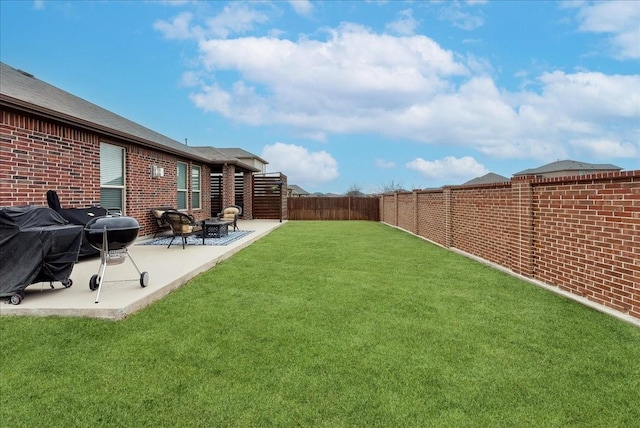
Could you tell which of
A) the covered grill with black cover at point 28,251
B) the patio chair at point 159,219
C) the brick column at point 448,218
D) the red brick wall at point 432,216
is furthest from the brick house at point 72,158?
the red brick wall at point 432,216

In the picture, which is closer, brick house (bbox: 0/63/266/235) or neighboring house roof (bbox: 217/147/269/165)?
brick house (bbox: 0/63/266/235)

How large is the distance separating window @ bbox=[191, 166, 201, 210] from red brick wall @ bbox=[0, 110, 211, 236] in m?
3.64

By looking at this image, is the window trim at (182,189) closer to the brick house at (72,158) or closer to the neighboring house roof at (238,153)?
the brick house at (72,158)

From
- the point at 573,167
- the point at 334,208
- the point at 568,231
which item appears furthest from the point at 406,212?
the point at 573,167

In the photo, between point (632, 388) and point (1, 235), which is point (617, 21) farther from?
point (1, 235)

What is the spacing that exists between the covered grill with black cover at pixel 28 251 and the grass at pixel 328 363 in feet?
2.03

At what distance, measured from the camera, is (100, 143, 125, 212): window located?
8.48 m

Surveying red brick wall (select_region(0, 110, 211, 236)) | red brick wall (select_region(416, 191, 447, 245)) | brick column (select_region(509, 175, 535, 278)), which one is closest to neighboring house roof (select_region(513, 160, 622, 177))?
red brick wall (select_region(416, 191, 447, 245))

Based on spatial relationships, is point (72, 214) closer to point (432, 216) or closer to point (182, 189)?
point (182, 189)

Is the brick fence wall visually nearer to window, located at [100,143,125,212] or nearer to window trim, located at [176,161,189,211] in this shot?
window, located at [100,143,125,212]

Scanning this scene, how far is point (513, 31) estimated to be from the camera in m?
11.5

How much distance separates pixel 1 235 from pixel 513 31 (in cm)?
1389

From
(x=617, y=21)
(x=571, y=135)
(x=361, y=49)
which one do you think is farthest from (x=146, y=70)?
(x=571, y=135)

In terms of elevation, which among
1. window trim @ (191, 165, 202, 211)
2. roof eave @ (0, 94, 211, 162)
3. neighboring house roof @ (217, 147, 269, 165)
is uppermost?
neighboring house roof @ (217, 147, 269, 165)
